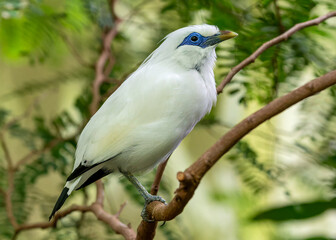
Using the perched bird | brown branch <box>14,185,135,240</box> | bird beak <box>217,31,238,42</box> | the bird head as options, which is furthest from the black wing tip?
bird beak <box>217,31,238,42</box>

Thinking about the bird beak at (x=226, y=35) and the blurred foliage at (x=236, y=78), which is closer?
the bird beak at (x=226, y=35)

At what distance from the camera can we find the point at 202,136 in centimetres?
356

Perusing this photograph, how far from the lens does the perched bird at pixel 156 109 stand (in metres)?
0.99

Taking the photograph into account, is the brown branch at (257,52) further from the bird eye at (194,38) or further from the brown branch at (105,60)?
the brown branch at (105,60)

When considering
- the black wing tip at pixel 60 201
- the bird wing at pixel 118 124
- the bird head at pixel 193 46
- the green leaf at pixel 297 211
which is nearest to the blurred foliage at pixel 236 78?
the green leaf at pixel 297 211

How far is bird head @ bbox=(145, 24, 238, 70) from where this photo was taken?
105 centimetres

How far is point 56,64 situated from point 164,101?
1.28 metres

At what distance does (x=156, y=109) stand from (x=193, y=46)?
0.16 m

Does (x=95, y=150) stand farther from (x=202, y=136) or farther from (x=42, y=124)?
(x=202, y=136)

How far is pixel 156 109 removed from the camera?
1001 mm

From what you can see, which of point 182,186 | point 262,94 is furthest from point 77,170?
point 262,94

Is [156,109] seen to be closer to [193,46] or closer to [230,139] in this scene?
[193,46]

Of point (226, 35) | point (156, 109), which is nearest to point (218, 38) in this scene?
point (226, 35)

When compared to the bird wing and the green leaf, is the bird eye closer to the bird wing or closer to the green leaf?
the bird wing
